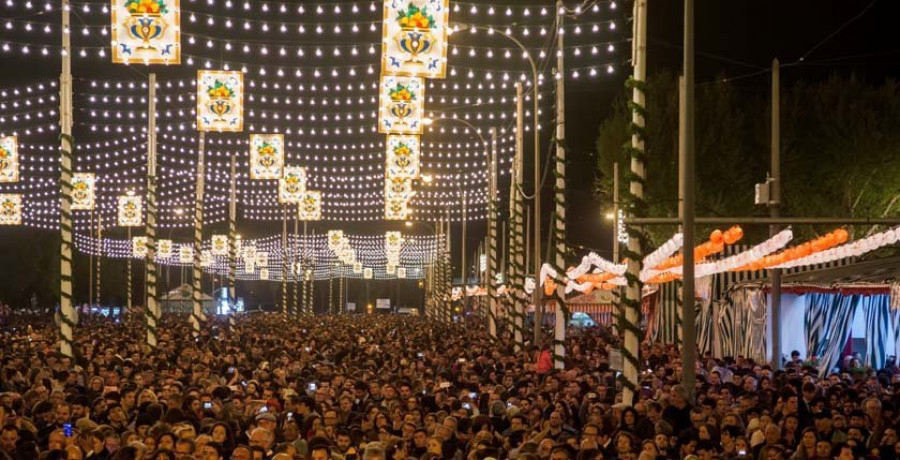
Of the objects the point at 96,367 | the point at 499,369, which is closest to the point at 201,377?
the point at 96,367

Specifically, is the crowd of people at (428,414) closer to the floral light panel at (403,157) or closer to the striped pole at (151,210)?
Result: the striped pole at (151,210)

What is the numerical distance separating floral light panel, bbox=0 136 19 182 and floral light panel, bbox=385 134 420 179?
1067cm

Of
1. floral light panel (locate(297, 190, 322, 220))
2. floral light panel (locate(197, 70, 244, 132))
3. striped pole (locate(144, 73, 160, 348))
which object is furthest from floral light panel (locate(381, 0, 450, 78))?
floral light panel (locate(297, 190, 322, 220))

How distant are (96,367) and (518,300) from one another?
13.4m

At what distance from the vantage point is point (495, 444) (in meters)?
14.4

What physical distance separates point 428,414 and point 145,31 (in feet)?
31.5

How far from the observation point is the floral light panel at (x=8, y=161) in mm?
35844

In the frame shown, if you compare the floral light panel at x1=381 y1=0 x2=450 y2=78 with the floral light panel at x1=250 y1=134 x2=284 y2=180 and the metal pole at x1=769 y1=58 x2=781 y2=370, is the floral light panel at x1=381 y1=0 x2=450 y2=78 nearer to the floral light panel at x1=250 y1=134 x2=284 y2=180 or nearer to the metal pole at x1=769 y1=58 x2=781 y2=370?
the metal pole at x1=769 y1=58 x2=781 y2=370

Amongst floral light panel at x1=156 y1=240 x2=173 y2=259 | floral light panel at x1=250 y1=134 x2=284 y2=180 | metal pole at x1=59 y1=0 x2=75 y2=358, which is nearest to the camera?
metal pole at x1=59 y1=0 x2=75 y2=358

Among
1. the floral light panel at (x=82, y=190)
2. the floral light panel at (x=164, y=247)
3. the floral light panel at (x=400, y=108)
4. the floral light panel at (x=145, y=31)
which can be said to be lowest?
the floral light panel at (x=164, y=247)

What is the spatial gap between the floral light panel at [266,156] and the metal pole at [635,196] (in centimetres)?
2114

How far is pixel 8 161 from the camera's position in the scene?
1419 inches

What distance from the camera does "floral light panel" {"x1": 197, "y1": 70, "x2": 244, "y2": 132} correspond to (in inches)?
1141

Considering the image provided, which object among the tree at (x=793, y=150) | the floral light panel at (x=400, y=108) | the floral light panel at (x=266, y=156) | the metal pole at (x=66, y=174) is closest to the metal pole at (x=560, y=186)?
the floral light panel at (x=400, y=108)
